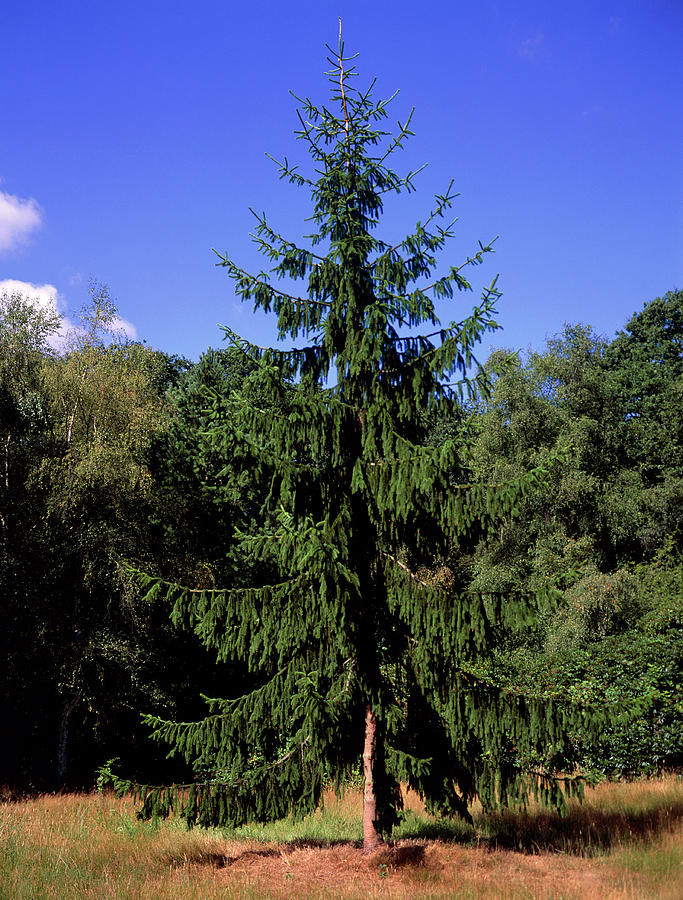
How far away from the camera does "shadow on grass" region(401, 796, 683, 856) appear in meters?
8.21

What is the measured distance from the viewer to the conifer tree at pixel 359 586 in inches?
274

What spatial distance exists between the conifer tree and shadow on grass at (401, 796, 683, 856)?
1.28 m

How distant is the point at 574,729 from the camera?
704cm

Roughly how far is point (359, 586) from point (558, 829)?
16.6 feet

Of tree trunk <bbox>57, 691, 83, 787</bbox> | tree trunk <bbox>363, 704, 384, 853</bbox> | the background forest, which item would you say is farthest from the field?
tree trunk <bbox>57, 691, 83, 787</bbox>

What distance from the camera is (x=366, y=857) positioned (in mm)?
7270

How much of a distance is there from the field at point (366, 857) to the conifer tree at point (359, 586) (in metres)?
0.61

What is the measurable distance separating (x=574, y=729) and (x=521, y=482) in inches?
111

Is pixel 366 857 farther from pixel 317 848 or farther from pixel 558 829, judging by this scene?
pixel 558 829

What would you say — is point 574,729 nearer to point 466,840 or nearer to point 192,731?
point 466,840

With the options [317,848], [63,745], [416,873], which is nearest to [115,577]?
[63,745]

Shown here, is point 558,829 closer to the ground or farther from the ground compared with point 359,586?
closer to the ground

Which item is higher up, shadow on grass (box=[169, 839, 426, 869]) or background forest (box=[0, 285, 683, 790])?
background forest (box=[0, 285, 683, 790])

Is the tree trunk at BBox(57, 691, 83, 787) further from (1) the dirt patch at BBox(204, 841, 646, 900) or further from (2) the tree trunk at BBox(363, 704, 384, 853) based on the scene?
(2) the tree trunk at BBox(363, 704, 384, 853)
